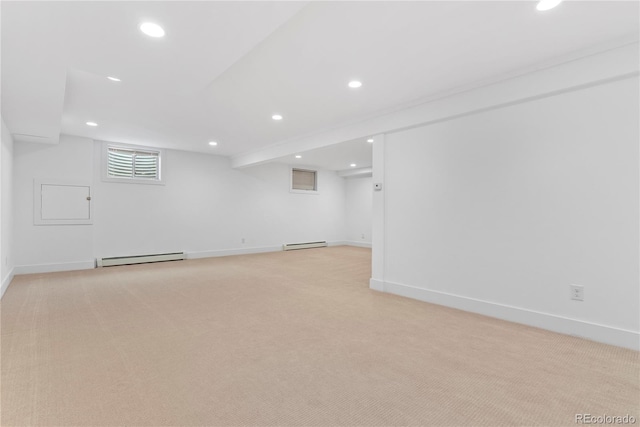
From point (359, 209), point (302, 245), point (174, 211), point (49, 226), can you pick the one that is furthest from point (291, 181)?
point (49, 226)

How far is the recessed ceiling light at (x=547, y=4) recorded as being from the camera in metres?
2.01

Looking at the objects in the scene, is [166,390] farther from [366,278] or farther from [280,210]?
[280,210]

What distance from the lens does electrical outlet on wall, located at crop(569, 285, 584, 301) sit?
8.99 feet

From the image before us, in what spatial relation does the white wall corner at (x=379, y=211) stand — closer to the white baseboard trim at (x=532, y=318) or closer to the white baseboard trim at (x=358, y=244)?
the white baseboard trim at (x=532, y=318)

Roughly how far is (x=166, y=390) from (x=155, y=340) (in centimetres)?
89

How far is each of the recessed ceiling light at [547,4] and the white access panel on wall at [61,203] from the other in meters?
7.25

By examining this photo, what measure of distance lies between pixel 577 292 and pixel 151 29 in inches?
159

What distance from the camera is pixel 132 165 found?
6.65 metres

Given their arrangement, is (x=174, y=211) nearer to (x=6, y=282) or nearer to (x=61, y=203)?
(x=61, y=203)

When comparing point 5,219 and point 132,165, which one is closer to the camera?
point 5,219

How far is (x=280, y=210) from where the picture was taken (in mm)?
8898

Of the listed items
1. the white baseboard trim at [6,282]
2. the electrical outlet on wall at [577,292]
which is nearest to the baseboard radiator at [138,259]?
the white baseboard trim at [6,282]

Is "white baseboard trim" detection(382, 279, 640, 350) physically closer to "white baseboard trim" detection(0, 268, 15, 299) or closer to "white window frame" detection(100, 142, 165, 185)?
"white baseboard trim" detection(0, 268, 15, 299)

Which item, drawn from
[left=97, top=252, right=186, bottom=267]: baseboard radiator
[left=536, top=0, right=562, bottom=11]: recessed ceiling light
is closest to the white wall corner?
[left=536, top=0, right=562, bottom=11]: recessed ceiling light
